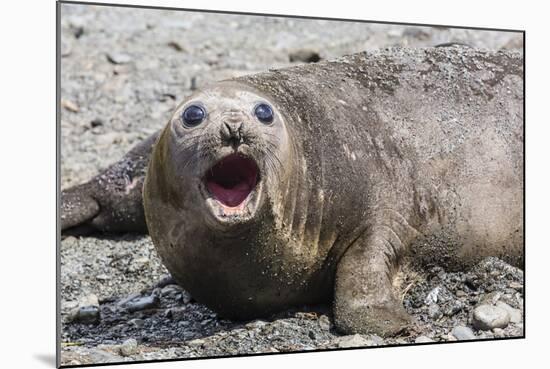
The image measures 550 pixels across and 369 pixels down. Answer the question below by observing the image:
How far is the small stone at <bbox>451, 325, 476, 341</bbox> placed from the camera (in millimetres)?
5570

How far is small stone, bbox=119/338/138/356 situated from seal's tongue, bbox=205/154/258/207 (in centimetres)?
85

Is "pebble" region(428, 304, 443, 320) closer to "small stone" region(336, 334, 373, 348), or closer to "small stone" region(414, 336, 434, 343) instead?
"small stone" region(414, 336, 434, 343)

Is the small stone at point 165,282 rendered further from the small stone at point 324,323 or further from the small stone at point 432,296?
the small stone at point 432,296

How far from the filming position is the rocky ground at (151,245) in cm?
523

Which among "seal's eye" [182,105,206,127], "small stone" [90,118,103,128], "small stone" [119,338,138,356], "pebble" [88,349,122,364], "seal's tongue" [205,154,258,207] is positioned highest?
"small stone" [90,118,103,128]

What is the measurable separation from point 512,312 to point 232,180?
1.82 m

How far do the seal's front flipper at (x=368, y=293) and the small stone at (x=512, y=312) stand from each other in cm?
79

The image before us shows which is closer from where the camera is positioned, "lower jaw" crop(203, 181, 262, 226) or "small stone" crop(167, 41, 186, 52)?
"lower jaw" crop(203, 181, 262, 226)

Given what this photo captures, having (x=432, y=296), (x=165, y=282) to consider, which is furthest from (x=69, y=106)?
(x=432, y=296)

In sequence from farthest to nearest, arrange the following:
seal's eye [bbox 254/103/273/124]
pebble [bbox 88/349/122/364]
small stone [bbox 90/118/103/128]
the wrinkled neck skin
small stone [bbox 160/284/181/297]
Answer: small stone [bbox 90/118/103/128] → small stone [bbox 160/284/181/297] → pebble [bbox 88/349/122/364] → seal's eye [bbox 254/103/273/124] → the wrinkled neck skin

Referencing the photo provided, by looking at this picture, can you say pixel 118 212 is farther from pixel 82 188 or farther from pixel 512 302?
pixel 512 302

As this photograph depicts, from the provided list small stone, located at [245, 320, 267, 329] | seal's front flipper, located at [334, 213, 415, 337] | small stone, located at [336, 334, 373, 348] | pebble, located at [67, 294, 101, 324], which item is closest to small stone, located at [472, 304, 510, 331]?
seal's front flipper, located at [334, 213, 415, 337]

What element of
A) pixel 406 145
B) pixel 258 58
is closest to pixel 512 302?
pixel 406 145

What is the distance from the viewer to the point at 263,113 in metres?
4.94
